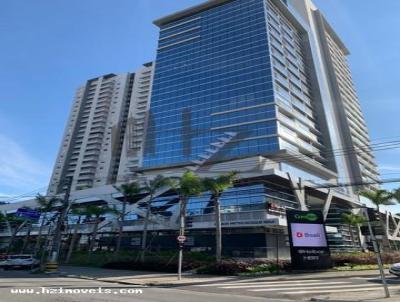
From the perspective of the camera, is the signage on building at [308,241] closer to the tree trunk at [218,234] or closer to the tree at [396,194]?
the tree trunk at [218,234]

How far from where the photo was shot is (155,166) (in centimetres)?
8675

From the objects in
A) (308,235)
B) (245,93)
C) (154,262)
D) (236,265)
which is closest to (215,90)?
(245,93)

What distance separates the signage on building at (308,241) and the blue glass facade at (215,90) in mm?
44911

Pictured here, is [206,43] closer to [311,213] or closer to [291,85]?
[291,85]

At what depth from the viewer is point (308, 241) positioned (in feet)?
91.4

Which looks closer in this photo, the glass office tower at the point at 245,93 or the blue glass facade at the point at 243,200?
the blue glass facade at the point at 243,200

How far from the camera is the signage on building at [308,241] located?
27.0 meters

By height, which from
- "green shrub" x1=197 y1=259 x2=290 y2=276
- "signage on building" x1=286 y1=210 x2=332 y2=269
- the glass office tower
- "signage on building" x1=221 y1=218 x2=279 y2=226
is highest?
the glass office tower

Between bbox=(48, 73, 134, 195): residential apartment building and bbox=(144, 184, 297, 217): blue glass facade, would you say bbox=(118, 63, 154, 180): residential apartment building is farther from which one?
bbox=(144, 184, 297, 217): blue glass facade

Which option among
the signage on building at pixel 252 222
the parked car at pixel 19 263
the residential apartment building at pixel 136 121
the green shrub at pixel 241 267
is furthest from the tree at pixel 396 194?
the residential apartment building at pixel 136 121

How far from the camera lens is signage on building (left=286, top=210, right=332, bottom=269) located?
27031 mm

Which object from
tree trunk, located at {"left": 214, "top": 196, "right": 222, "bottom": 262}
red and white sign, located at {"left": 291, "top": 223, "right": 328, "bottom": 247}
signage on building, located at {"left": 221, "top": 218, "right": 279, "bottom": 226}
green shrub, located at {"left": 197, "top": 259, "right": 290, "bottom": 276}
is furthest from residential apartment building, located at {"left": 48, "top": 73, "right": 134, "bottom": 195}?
red and white sign, located at {"left": 291, "top": 223, "right": 328, "bottom": 247}

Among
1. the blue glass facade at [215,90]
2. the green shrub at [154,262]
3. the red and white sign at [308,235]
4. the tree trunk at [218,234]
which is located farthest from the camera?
the blue glass facade at [215,90]

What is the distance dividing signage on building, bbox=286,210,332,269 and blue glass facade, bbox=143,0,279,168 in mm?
44911
